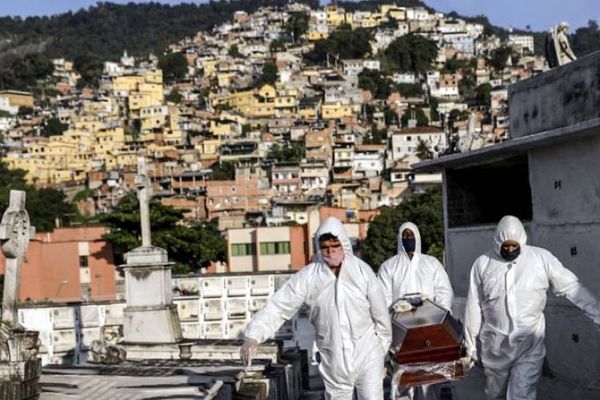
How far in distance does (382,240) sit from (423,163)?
33599mm

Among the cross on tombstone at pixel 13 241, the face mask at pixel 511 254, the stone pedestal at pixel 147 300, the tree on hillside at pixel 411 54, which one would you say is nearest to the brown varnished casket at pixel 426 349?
the face mask at pixel 511 254

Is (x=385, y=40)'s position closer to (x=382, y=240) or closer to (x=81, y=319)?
(x=382, y=240)

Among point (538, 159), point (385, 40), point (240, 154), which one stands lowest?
point (538, 159)

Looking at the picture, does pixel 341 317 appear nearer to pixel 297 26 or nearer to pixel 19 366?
pixel 19 366

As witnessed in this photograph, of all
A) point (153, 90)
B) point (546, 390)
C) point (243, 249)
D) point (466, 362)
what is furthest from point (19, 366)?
point (153, 90)

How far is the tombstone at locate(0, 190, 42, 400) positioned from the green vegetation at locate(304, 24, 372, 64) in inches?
6329

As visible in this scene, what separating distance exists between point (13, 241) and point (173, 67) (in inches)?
6495

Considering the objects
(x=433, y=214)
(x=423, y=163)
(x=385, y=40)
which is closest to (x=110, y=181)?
(x=433, y=214)

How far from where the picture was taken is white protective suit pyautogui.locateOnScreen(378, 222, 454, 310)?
7887 millimetres

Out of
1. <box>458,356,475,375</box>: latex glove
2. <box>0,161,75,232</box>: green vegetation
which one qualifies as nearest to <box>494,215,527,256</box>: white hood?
<box>458,356,475,375</box>: latex glove

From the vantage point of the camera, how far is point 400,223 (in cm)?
4362

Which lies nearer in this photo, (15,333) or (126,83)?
(15,333)

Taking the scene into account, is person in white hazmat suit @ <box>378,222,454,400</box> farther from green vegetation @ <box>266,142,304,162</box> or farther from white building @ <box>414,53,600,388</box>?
green vegetation @ <box>266,142,304,162</box>

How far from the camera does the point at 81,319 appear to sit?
18.8 meters
